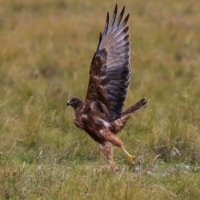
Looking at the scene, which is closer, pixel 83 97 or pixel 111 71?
pixel 111 71

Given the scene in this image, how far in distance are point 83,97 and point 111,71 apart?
3.28 metres

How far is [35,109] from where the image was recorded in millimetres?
8414

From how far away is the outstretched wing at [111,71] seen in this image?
6371 millimetres

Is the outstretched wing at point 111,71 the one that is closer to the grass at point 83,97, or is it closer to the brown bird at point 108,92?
the brown bird at point 108,92

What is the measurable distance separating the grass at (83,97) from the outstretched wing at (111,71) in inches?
23.4

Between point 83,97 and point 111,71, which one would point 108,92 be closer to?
point 111,71

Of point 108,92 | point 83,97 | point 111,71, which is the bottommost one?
point 83,97

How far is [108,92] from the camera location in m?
6.50

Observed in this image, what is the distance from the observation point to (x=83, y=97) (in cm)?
976

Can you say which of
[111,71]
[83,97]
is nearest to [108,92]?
[111,71]

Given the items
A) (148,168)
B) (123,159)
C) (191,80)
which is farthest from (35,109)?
(191,80)

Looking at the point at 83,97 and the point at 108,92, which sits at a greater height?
the point at 108,92

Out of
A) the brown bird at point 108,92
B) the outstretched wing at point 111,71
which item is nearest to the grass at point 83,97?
the brown bird at point 108,92

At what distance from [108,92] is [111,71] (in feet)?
0.66
